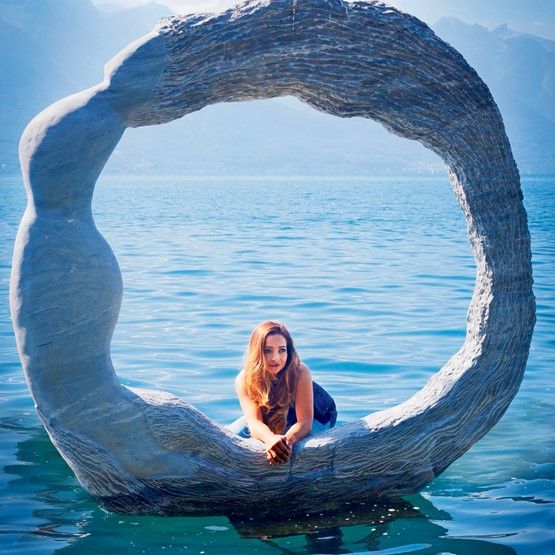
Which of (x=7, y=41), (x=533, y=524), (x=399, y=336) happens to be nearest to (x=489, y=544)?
(x=533, y=524)

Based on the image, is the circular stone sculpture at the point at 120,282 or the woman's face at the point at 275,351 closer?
the circular stone sculpture at the point at 120,282

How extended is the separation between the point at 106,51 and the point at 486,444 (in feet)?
607

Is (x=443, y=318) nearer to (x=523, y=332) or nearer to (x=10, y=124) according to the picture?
(x=523, y=332)

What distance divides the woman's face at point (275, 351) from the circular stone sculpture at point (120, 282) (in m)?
0.47

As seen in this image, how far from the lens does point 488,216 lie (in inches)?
191

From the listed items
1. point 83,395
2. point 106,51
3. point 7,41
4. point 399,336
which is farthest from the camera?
point 106,51

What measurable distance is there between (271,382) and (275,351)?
0.61 feet

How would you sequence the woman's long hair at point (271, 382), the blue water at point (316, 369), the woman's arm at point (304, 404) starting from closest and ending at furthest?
the blue water at point (316, 369) → the woman's arm at point (304, 404) → the woman's long hair at point (271, 382)

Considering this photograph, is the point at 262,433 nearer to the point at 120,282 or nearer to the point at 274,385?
Answer: the point at 274,385

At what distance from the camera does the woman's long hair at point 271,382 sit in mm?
4875

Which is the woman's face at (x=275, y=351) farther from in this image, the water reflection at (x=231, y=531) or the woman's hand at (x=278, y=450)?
the water reflection at (x=231, y=531)

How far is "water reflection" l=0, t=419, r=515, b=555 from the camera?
4.33 metres

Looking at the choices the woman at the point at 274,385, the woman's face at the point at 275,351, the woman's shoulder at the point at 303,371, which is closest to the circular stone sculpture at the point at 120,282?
the woman at the point at 274,385

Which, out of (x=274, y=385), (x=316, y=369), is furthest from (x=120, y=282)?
(x=316, y=369)
